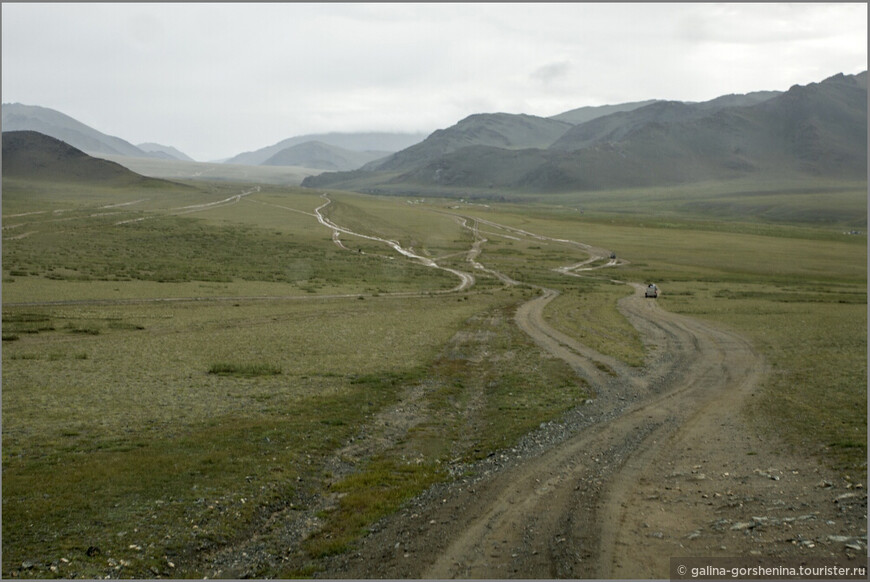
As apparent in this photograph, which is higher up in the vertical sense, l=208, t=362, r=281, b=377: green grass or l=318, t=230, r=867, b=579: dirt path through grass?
l=318, t=230, r=867, b=579: dirt path through grass

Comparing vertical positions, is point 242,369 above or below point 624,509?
below

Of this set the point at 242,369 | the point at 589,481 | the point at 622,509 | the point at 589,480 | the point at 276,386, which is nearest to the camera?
the point at 622,509

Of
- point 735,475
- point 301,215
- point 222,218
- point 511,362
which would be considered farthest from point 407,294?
point 301,215

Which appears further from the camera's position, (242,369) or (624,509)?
(242,369)

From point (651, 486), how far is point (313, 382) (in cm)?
1920

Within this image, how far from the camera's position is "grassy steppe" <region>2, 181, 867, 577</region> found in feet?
56.1

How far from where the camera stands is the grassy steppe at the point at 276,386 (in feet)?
56.1

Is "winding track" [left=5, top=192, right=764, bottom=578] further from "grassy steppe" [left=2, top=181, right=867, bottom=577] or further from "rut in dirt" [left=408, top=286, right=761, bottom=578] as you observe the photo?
"grassy steppe" [left=2, top=181, right=867, bottom=577]

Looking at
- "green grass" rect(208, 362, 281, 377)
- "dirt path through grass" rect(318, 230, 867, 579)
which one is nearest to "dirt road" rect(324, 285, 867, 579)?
"dirt path through grass" rect(318, 230, 867, 579)

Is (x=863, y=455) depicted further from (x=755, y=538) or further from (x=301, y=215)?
(x=301, y=215)

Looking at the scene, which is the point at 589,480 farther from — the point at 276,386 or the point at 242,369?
the point at 242,369

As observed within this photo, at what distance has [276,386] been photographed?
31188mm

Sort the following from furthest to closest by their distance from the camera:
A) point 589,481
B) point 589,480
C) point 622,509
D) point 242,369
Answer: point 242,369 < point 589,480 < point 589,481 < point 622,509

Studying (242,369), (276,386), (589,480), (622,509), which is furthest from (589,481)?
(242,369)
